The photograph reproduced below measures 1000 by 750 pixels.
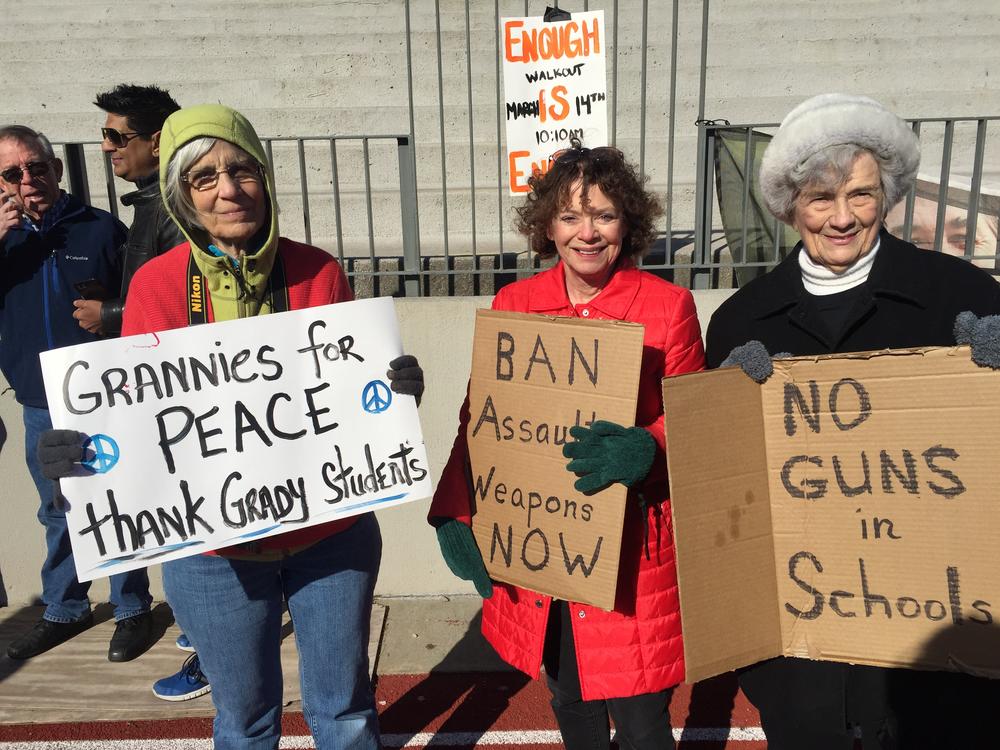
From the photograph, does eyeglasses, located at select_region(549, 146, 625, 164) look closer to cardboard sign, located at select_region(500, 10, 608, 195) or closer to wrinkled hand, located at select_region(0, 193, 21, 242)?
cardboard sign, located at select_region(500, 10, 608, 195)

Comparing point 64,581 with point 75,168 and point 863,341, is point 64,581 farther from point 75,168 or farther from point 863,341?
point 863,341

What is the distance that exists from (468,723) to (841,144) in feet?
8.36

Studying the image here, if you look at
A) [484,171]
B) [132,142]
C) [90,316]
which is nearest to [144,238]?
[90,316]

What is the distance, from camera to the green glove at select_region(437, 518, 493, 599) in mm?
2168

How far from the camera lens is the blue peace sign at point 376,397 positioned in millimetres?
2148

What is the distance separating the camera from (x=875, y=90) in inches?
329

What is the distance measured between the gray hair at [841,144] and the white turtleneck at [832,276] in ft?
0.40

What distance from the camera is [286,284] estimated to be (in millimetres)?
2182

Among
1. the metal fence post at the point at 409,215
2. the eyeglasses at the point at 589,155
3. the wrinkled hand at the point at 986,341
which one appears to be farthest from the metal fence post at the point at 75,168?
the wrinkled hand at the point at 986,341

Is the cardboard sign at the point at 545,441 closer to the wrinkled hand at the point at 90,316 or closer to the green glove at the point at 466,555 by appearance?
the green glove at the point at 466,555

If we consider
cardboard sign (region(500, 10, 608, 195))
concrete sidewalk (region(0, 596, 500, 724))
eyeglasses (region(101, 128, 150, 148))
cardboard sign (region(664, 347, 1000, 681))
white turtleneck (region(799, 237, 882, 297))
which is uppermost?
cardboard sign (region(500, 10, 608, 195))

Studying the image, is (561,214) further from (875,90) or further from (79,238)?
(875,90)

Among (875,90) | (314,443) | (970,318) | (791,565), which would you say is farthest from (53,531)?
(875,90)

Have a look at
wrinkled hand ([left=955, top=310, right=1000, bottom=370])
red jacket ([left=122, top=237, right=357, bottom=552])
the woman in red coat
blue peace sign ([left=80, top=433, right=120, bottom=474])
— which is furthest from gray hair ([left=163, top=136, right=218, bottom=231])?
wrinkled hand ([left=955, top=310, right=1000, bottom=370])
